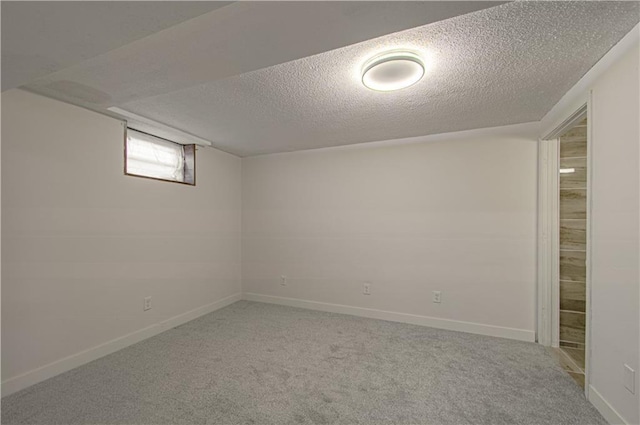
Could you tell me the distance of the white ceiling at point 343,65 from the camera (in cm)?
121

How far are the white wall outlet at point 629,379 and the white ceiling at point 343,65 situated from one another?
1.82 metres

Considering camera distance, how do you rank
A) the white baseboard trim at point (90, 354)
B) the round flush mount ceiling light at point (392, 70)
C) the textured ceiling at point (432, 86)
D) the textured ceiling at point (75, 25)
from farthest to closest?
the white baseboard trim at point (90, 354)
the round flush mount ceiling light at point (392, 70)
the textured ceiling at point (432, 86)
the textured ceiling at point (75, 25)

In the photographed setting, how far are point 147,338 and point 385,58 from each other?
10.9 feet

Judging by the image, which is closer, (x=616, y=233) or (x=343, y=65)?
(x=616, y=233)

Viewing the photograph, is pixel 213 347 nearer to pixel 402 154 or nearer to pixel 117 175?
pixel 117 175

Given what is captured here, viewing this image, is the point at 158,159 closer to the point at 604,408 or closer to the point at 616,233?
the point at 616,233

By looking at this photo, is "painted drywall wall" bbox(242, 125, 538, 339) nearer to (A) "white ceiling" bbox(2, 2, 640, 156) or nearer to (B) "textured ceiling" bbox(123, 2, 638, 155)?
(B) "textured ceiling" bbox(123, 2, 638, 155)

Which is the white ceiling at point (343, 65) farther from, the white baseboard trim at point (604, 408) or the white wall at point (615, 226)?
the white baseboard trim at point (604, 408)

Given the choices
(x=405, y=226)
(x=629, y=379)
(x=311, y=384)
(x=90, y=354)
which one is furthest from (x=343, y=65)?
(x=90, y=354)

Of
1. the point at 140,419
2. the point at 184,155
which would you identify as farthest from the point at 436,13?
the point at 184,155

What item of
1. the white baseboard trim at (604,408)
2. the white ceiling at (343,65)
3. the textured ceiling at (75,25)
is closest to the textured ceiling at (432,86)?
the white ceiling at (343,65)

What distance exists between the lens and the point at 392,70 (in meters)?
1.65

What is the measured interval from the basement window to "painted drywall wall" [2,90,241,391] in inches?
4.2

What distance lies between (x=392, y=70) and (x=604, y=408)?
2487 mm
